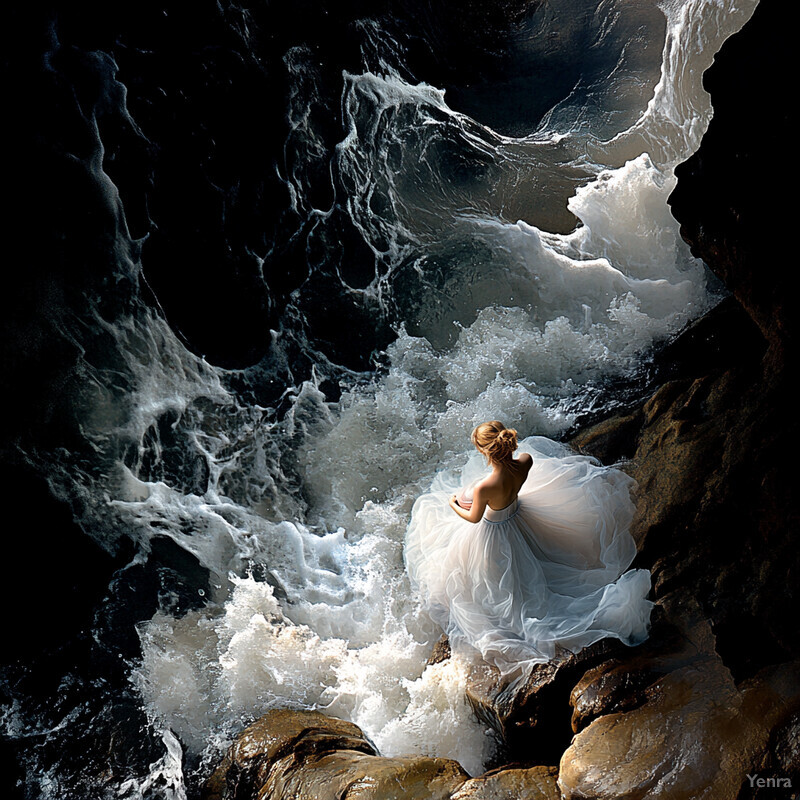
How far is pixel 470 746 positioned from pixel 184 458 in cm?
359

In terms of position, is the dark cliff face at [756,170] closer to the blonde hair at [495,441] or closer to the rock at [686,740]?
the blonde hair at [495,441]

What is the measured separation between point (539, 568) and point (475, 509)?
0.57m

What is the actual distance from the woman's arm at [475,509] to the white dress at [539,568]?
76 mm

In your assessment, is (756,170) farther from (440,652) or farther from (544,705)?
(440,652)

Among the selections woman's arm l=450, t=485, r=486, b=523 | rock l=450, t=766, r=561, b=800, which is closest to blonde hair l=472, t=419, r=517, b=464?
woman's arm l=450, t=485, r=486, b=523

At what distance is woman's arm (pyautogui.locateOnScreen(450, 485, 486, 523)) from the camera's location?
3.61 m

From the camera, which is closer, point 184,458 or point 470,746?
point 470,746

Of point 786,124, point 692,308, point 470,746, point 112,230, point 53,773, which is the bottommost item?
point 470,746

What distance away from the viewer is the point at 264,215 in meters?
5.84

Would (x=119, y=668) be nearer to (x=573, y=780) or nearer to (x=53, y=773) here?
(x=53, y=773)

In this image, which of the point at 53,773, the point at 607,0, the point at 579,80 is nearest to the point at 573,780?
the point at 53,773

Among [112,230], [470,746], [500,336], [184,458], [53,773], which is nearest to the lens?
[470,746]

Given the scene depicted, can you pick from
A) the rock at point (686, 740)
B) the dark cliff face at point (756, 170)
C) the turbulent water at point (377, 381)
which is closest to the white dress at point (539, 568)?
the turbulent water at point (377, 381)

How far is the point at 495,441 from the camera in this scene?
338 cm
